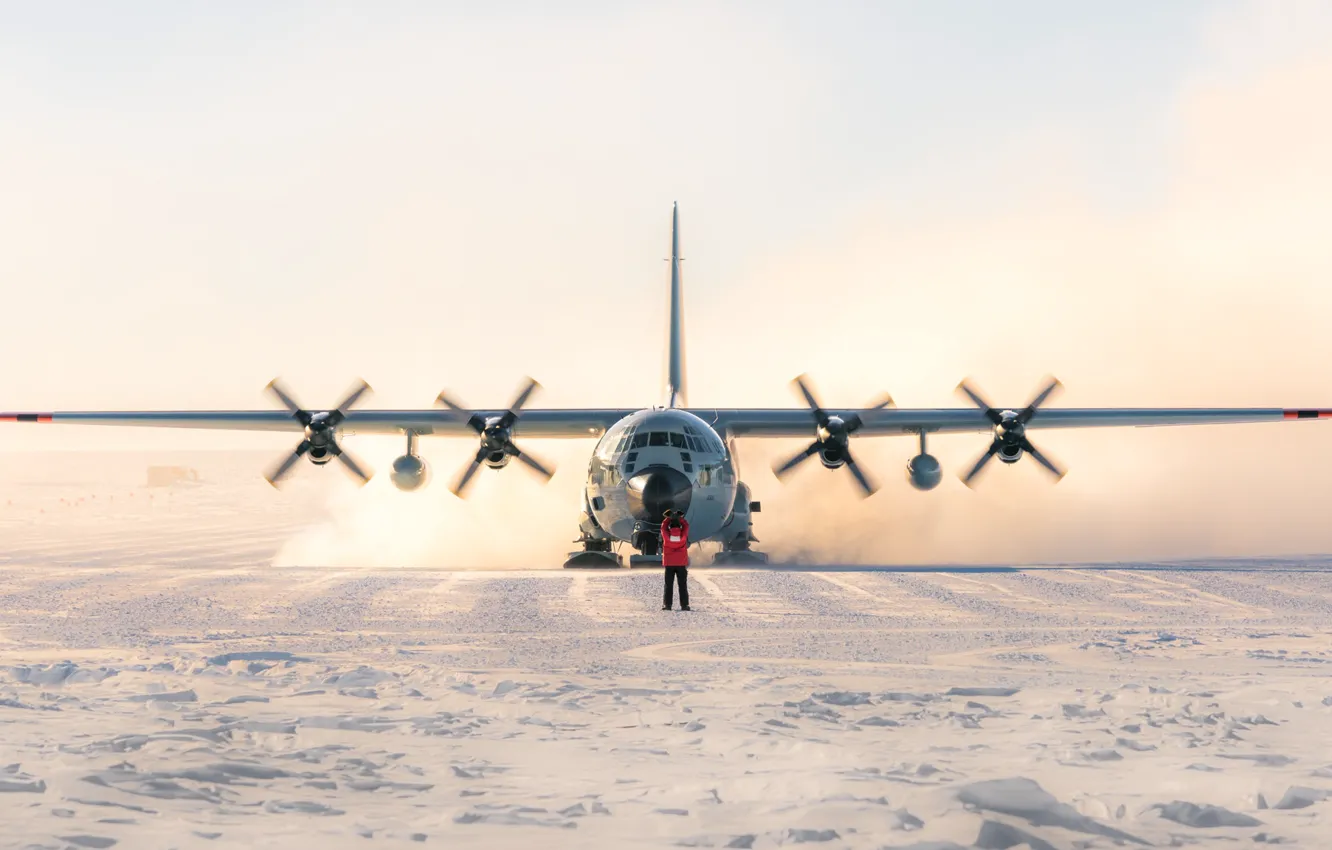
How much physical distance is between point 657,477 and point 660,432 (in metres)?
1.79

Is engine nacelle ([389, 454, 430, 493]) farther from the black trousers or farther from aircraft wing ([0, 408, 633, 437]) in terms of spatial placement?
the black trousers

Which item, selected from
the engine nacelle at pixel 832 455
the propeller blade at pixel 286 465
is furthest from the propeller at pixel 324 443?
the engine nacelle at pixel 832 455

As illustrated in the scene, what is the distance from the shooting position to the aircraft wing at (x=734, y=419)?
35938 mm

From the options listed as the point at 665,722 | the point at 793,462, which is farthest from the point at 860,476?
the point at 665,722

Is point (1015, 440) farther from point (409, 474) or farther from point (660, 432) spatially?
point (409, 474)

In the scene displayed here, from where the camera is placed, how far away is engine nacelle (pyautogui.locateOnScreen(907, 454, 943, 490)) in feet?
114

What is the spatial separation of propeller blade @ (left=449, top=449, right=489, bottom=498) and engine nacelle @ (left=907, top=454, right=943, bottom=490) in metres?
12.2

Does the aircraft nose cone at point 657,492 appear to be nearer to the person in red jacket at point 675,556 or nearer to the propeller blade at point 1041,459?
the person in red jacket at point 675,556

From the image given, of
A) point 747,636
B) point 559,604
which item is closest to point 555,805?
point 747,636

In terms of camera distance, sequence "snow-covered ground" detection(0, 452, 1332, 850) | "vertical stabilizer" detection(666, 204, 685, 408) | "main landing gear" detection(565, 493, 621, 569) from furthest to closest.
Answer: "vertical stabilizer" detection(666, 204, 685, 408), "main landing gear" detection(565, 493, 621, 569), "snow-covered ground" detection(0, 452, 1332, 850)

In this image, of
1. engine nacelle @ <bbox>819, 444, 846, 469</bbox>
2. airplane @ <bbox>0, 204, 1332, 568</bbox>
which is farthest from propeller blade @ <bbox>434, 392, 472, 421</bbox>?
engine nacelle @ <bbox>819, 444, 846, 469</bbox>

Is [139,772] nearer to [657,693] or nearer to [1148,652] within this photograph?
[657,693]

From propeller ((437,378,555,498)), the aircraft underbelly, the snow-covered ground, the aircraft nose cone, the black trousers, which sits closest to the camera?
the snow-covered ground

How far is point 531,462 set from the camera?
34281mm
